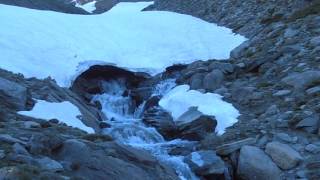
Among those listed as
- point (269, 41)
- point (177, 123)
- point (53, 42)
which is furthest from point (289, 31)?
point (53, 42)

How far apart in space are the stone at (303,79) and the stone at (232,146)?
292cm

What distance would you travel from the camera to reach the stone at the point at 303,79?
15.5 metres

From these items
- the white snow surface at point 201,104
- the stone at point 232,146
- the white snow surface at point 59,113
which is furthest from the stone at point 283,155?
the white snow surface at point 59,113

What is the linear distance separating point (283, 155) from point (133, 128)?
483cm

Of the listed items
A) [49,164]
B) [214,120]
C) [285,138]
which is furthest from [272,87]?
[49,164]

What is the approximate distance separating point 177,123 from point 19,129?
5662mm

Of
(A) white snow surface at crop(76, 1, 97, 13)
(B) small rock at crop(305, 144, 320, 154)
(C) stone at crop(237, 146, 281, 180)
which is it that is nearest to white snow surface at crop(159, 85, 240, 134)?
(C) stone at crop(237, 146, 281, 180)

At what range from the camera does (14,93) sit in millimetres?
14055

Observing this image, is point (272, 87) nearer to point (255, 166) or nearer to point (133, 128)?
point (133, 128)

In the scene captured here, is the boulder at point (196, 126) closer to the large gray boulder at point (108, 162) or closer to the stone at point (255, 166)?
the stone at point (255, 166)

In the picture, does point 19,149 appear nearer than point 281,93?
Yes

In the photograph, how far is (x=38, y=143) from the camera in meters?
10.1

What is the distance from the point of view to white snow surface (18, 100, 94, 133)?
13742 mm

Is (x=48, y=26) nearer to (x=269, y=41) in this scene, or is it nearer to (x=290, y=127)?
(x=269, y=41)
